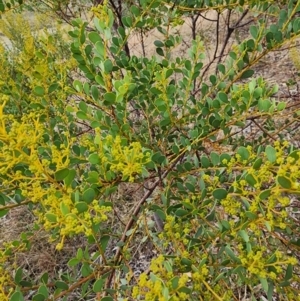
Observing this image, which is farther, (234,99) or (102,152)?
(234,99)

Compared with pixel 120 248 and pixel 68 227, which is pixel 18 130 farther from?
pixel 120 248

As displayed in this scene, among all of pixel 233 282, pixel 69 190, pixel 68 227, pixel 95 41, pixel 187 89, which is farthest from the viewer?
pixel 233 282

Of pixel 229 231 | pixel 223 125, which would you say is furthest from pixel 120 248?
pixel 223 125

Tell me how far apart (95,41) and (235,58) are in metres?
0.41

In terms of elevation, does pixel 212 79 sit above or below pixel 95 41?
below

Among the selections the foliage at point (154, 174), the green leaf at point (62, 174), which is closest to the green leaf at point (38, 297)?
the foliage at point (154, 174)

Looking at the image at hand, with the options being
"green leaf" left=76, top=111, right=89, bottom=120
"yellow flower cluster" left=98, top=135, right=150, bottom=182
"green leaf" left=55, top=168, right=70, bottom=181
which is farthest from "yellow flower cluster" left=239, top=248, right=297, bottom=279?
"green leaf" left=76, top=111, right=89, bottom=120

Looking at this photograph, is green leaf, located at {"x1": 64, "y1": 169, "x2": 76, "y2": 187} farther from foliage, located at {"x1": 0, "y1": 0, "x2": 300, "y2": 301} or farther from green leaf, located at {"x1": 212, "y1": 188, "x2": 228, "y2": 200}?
green leaf, located at {"x1": 212, "y1": 188, "x2": 228, "y2": 200}

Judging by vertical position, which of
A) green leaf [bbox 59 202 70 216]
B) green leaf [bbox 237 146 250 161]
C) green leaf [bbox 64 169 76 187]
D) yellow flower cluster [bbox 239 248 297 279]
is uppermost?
green leaf [bbox 64 169 76 187]

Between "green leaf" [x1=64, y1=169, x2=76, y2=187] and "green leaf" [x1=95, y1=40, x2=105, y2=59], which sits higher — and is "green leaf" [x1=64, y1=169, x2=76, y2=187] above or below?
below

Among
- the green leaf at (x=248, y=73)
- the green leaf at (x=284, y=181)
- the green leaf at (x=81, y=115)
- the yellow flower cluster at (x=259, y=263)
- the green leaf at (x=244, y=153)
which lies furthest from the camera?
the green leaf at (x=248, y=73)

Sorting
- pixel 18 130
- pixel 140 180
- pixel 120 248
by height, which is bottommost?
pixel 120 248

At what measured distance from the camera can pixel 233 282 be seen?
1.66 metres

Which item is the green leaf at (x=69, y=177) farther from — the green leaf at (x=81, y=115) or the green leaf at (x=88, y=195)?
the green leaf at (x=81, y=115)
